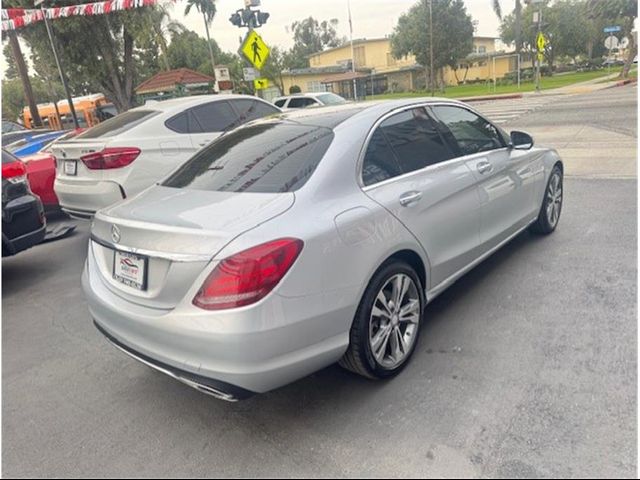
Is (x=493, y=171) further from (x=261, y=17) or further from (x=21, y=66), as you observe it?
(x=21, y=66)

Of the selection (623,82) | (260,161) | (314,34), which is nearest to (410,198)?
(260,161)

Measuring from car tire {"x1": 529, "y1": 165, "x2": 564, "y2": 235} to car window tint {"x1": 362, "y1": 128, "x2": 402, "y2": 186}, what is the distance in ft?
7.68

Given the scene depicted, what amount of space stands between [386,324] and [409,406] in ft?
1.51

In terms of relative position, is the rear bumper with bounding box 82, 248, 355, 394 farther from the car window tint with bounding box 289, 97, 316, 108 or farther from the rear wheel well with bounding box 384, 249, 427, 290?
the car window tint with bounding box 289, 97, 316, 108

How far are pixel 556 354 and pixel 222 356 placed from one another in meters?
2.03

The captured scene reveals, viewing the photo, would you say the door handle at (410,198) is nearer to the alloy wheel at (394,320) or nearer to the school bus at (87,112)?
the alloy wheel at (394,320)

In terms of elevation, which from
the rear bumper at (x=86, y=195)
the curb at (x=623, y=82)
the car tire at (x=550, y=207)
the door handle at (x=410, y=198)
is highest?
the door handle at (x=410, y=198)

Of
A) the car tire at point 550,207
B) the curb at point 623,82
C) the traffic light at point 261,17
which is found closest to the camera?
the car tire at point 550,207

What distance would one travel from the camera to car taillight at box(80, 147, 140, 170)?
521cm

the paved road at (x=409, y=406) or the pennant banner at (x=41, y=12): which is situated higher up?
the pennant banner at (x=41, y=12)

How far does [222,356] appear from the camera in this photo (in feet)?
6.78

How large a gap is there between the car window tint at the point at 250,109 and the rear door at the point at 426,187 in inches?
146

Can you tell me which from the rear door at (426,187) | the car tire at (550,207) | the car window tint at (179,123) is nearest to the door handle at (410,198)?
the rear door at (426,187)

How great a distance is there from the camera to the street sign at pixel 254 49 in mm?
10398
